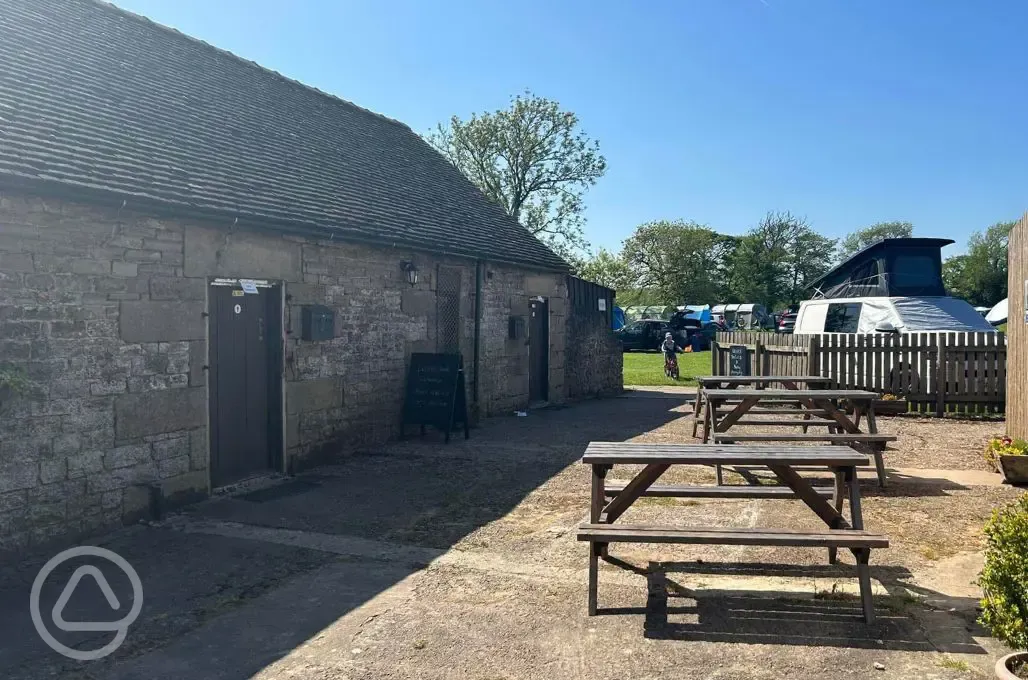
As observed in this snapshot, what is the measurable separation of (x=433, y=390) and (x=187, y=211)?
458 centimetres

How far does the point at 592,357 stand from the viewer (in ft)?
57.7

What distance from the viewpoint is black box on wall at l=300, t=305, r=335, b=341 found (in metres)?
9.07

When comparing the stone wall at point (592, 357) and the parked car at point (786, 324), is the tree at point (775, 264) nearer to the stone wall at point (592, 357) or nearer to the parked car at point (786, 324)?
the parked car at point (786, 324)

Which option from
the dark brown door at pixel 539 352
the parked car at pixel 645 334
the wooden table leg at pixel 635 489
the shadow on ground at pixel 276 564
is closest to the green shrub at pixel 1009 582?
the wooden table leg at pixel 635 489

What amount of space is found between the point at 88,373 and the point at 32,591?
6.48 ft

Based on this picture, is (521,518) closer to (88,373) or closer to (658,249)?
(88,373)

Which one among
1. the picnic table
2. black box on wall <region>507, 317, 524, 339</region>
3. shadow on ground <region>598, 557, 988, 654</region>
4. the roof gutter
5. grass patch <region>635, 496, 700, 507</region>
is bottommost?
shadow on ground <region>598, 557, 988, 654</region>

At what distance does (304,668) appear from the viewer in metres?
3.96

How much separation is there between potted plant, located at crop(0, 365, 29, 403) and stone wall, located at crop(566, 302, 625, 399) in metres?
12.0

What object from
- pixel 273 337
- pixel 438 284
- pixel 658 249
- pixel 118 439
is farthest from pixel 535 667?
pixel 658 249

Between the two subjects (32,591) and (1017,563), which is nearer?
(1017,563)

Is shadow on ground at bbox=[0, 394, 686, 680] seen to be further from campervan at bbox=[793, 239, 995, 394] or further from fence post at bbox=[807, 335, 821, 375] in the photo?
campervan at bbox=[793, 239, 995, 394]

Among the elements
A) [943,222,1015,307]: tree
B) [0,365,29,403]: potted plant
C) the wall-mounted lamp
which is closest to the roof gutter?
the wall-mounted lamp

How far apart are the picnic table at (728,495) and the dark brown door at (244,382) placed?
4523mm
